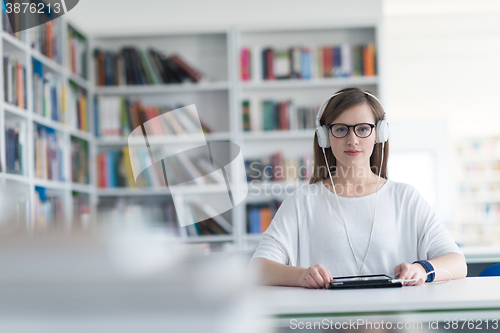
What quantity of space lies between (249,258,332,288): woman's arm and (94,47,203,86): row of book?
2.69 metres

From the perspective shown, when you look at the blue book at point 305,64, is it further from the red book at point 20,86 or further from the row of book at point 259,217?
the red book at point 20,86

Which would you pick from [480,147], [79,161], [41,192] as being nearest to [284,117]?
[79,161]

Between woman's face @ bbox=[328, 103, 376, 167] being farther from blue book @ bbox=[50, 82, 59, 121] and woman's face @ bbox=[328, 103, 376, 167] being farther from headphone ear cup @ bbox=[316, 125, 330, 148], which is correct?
blue book @ bbox=[50, 82, 59, 121]

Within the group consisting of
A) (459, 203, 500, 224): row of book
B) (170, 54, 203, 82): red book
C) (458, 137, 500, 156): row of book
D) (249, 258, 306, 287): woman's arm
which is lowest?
(459, 203, 500, 224): row of book

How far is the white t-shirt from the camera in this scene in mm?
1354

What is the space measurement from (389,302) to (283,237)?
58 cm

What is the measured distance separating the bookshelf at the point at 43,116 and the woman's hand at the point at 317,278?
1.56 m

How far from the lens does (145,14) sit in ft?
13.9

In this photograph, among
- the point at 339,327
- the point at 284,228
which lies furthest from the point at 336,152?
the point at 339,327

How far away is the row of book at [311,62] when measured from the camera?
12.1 feet

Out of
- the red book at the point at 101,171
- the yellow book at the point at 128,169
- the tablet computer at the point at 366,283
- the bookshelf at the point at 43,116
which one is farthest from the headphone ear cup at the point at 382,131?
the red book at the point at 101,171

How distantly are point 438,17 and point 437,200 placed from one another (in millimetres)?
2160

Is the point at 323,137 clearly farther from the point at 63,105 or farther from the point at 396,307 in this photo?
the point at 63,105

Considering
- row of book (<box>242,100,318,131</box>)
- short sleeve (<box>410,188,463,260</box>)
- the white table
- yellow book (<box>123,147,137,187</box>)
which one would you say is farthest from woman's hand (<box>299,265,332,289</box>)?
yellow book (<box>123,147,137,187</box>)
